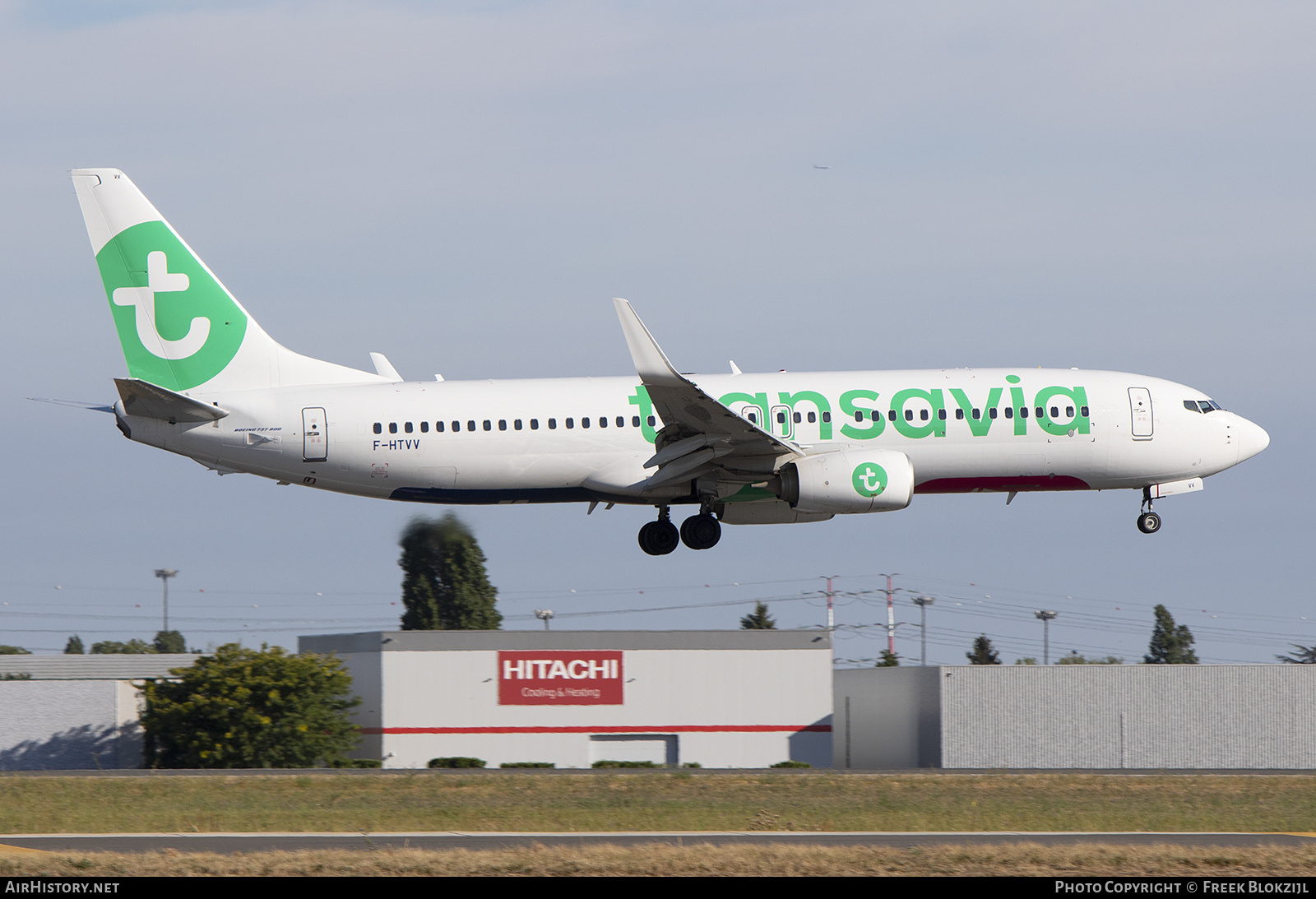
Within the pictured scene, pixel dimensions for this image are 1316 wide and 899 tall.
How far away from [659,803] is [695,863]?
48.7 ft

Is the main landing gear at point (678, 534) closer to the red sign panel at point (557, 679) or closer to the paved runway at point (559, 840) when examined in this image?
the paved runway at point (559, 840)

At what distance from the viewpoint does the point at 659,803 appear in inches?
1587

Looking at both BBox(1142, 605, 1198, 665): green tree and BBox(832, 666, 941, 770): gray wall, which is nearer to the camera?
BBox(832, 666, 941, 770): gray wall

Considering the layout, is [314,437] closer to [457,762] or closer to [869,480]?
[869,480]

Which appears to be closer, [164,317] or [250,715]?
[164,317]

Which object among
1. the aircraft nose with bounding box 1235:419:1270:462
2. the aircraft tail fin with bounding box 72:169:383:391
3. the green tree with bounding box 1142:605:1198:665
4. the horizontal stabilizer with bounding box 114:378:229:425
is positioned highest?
the aircraft tail fin with bounding box 72:169:383:391

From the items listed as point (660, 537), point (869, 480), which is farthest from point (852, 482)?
point (660, 537)

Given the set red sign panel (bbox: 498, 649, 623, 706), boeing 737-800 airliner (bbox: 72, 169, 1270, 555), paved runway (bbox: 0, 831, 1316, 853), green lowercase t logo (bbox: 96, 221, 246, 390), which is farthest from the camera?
red sign panel (bbox: 498, 649, 623, 706)

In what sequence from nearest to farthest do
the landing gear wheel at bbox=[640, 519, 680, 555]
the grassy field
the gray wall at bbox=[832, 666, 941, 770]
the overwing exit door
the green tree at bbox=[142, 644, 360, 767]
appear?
1. the grassy field
2. the overwing exit door
3. the landing gear wheel at bbox=[640, 519, 680, 555]
4. the green tree at bbox=[142, 644, 360, 767]
5. the gray wall at bbox=[832, 666, 941, 770]

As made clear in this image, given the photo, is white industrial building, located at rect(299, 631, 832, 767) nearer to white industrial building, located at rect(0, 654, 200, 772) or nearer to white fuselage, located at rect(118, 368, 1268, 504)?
white industrial building, located at rect(0, 654, 200, 772)

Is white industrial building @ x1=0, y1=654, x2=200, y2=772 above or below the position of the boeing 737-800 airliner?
below

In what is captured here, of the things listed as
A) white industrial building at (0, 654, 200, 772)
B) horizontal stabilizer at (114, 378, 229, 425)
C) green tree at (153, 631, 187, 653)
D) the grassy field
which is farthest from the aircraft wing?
green tree at (153, 631, 187, 653)

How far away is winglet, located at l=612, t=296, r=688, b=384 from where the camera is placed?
130 feet

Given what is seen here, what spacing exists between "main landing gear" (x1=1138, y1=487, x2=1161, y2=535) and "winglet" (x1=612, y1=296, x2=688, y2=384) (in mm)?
16451
